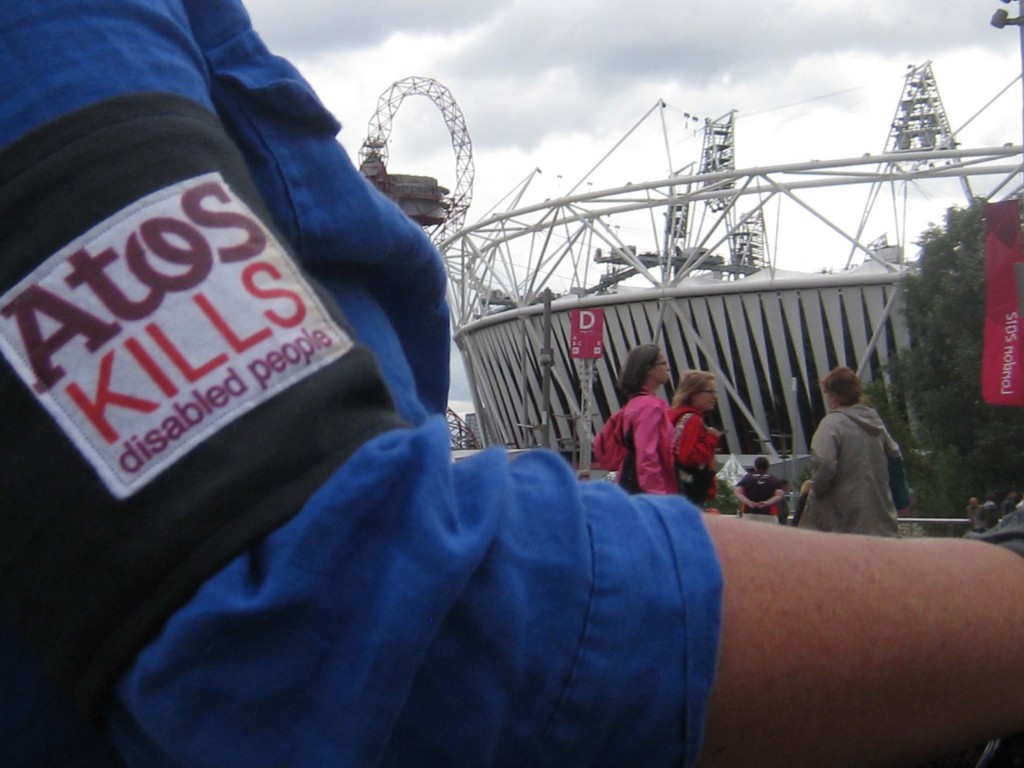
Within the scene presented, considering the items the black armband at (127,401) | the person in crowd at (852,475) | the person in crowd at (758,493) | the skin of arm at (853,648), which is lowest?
the person in crowd at (758,493)

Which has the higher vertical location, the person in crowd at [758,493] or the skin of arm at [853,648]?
the skin of arm at [853,648]

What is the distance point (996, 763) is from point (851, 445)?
7.15m

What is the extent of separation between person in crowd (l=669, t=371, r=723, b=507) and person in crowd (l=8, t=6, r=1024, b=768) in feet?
21.6

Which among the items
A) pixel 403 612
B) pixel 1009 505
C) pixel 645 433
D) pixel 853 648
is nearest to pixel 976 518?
pixel 1009 505

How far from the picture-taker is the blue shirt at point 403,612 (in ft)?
1.61

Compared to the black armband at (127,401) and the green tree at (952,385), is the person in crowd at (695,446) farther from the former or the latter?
the green tree at (952,385)

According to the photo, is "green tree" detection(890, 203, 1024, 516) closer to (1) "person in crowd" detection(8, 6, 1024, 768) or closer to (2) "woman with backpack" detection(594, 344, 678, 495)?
(2) "woman with backpack" detection(594, 344, 678, 495)

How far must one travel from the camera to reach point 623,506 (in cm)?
62

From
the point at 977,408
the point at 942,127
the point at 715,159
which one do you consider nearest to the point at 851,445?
the point at 977,408

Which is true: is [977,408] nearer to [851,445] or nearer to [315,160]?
[851,445]

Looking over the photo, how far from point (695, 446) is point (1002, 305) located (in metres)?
8.92

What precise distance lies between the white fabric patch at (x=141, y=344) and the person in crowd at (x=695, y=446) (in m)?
6.70

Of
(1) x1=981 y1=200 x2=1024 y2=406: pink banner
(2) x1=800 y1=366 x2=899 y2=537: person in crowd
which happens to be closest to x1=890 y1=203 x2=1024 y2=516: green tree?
(1) x1=981 y1=200 x2=1024 y2=406: pink banner

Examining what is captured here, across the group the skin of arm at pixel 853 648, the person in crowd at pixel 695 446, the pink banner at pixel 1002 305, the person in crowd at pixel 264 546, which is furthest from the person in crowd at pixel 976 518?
the person in crowd at pixel 264 546
